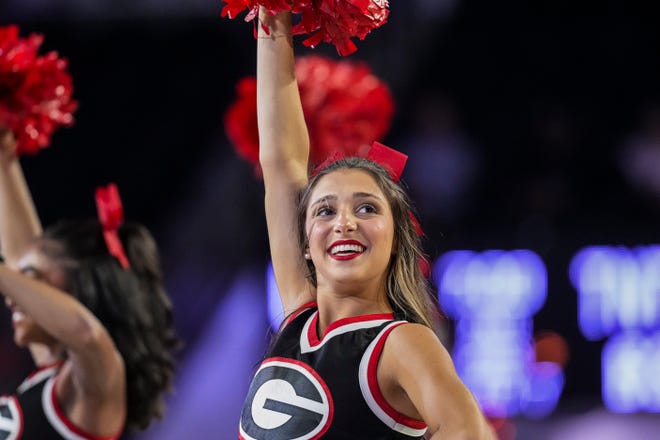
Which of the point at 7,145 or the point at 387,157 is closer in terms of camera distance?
the point at 387,157

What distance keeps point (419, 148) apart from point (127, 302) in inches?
121

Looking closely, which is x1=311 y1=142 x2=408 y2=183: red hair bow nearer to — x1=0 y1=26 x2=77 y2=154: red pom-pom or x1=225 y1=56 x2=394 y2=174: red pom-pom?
x1=225 y1=56 x2=394 y2=174: red pom-pom

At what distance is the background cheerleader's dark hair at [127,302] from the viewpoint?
3432mm

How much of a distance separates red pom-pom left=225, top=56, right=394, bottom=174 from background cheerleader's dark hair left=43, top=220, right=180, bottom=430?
505 millimetres

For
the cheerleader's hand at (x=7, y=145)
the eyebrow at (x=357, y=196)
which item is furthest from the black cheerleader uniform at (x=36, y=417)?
the eyebrow at (x=357, y=196)

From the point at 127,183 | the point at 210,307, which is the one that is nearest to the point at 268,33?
the point at 210,307

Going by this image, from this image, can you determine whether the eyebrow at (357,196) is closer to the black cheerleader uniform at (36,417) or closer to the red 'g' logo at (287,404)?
the red 'g' logo at (287,404)

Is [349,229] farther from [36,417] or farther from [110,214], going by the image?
[110,214]

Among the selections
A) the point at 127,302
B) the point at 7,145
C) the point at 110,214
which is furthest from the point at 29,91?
the point at 127,302

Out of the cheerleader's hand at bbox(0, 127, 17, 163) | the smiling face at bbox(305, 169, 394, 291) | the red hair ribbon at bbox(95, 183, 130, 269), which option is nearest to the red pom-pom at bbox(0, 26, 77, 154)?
the cheerleader's hand at bbox(0, 127, 17, 163)

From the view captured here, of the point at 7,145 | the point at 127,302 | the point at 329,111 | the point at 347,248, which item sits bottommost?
the point at 347,248

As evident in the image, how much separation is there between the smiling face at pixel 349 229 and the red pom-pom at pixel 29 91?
1339 mm

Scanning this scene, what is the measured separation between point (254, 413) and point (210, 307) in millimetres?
3274

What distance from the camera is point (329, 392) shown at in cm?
219
